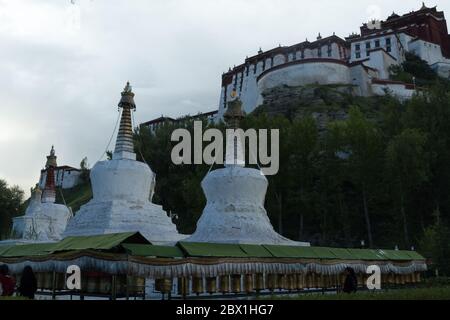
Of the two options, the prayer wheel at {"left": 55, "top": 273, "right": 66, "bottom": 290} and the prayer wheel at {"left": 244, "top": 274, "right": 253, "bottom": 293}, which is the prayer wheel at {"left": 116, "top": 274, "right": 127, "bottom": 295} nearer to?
the prayer wheel at {"left": 55, "top": 273, "right": 66, "bottom": 290}

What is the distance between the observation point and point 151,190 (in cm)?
2605

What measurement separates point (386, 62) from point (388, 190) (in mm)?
42025

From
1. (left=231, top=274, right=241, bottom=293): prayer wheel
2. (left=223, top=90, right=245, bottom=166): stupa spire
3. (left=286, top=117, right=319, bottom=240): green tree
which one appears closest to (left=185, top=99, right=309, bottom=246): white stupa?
(left=223, top=90, right=245, bottom=166): stupa spire

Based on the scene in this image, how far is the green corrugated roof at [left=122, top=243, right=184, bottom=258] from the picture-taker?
14203mm

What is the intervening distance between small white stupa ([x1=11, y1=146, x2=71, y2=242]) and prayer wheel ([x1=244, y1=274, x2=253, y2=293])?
20421mm

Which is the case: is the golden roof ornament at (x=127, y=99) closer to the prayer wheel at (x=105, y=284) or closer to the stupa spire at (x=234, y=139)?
the stupa spire at (x=234, y=139)

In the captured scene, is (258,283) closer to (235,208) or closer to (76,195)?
(235,208)

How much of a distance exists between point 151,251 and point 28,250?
7.97 meters

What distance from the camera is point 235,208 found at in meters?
22.7

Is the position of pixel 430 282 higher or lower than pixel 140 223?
lower

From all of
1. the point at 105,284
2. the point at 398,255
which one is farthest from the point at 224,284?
the point at 398,255

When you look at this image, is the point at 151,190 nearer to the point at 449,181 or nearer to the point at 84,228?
the point at 84,228
